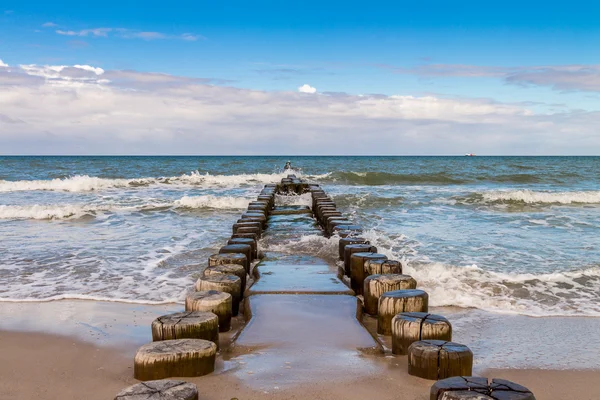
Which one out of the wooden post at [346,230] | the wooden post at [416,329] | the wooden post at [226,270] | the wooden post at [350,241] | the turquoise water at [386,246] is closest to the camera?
the wooden post at [416,329]

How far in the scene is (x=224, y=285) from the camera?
4.90 metres

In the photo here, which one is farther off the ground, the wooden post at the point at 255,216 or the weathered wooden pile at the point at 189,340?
the wooden post at the point at 255,216

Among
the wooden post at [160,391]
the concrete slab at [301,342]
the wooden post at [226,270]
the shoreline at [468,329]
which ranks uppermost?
the wooden post at [226,270]

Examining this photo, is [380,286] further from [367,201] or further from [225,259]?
[367,201]

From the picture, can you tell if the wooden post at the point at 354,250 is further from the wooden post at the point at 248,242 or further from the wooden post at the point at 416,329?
the wooden post at the point at 416,329

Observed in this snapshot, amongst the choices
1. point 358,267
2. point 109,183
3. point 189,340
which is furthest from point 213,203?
point 189,340

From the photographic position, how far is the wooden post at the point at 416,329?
146 inches

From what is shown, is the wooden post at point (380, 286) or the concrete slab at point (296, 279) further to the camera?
the concrete slab at point (296, 279)

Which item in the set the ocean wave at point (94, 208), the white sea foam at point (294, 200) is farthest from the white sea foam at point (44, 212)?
the white sea foam at point (294, 200)

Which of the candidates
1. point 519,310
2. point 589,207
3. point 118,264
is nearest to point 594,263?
point 519,310

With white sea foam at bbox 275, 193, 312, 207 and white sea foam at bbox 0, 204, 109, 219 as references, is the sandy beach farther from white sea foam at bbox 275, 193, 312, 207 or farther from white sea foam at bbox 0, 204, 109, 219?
white sea foam at bbox 275, 193, 312, 207

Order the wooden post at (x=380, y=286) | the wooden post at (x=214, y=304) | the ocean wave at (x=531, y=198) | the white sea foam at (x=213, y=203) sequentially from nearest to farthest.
Result: the wooden post at (x=214, y=304)
the wooden post at (x=380, y=286)
the white sea foam at (x=213, y=203)
the ocean wave at (x=531, y=198)

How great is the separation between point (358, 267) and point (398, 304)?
1600 millimetres

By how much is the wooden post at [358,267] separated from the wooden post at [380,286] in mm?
754
